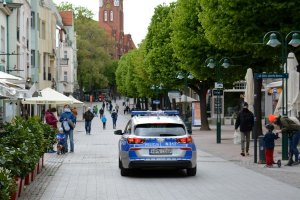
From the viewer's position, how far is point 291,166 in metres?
18.4

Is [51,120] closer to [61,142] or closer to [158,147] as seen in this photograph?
[61,142]

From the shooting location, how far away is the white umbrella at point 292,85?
2227cm

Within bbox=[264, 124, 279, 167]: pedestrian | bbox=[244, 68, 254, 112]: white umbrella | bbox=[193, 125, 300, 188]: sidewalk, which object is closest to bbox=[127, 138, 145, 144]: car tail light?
bbox=[193, 125, 300, 188]: sidewalk

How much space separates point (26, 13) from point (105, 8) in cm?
13688

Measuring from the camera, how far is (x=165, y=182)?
48.8 feet

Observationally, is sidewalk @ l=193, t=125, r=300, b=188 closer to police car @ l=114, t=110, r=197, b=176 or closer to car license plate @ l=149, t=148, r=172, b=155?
police car @ l=114, t=110, r=197, b=176

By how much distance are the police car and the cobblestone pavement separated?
0.36 meters

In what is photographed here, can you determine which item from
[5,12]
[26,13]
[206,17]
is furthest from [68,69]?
[206,17]

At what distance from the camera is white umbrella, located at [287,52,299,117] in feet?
73.0

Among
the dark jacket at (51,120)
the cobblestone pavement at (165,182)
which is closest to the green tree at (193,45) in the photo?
the dark jacket at (51,120)

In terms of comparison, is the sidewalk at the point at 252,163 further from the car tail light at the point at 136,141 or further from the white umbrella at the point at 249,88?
the car tail light at the point at 136,141

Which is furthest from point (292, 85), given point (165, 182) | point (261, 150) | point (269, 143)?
point (165, 182)

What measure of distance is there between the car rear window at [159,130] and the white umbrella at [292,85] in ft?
24.0

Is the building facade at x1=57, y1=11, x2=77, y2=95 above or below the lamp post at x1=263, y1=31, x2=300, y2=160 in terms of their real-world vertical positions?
above
